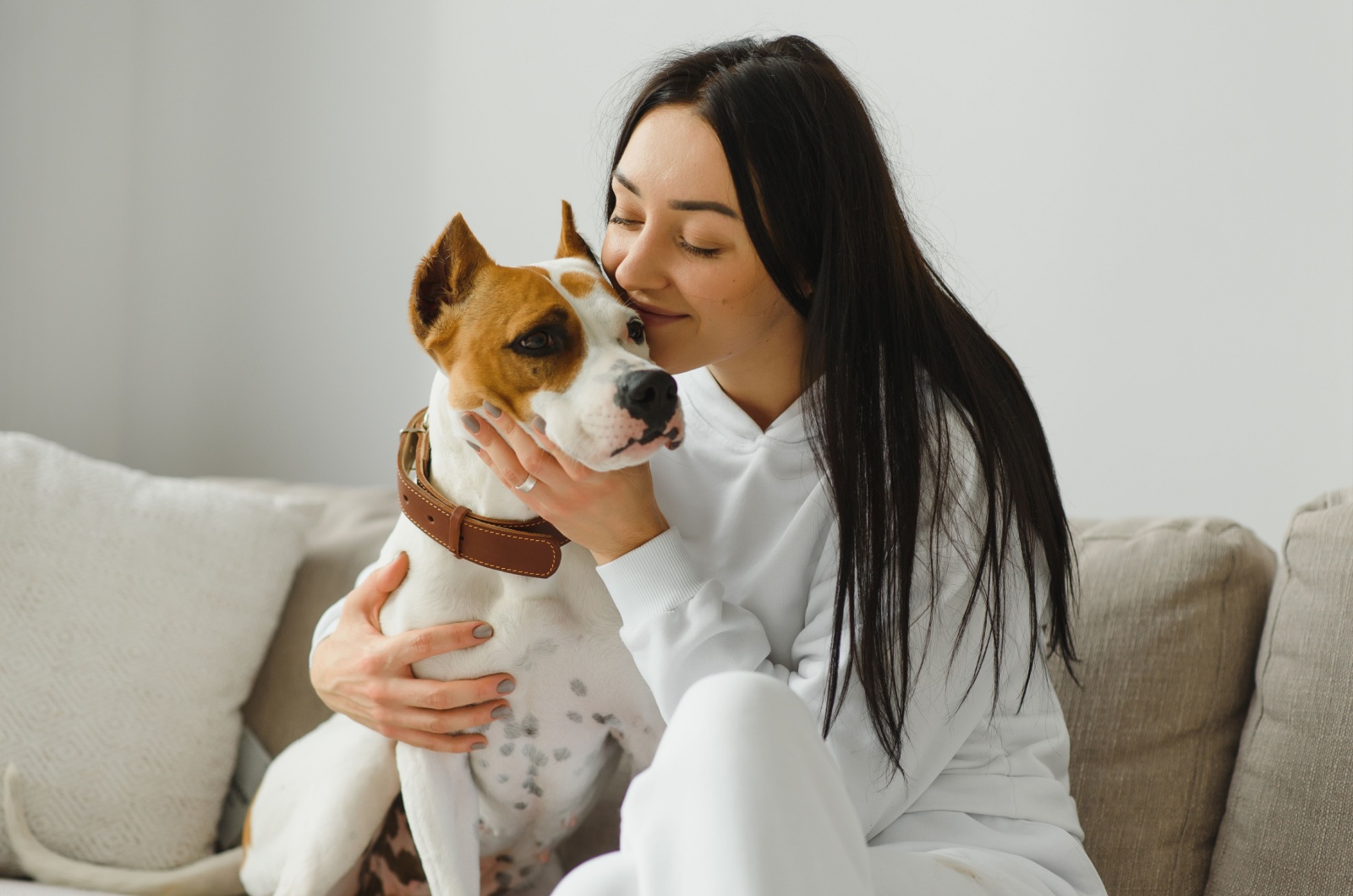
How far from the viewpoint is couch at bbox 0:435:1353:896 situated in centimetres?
129

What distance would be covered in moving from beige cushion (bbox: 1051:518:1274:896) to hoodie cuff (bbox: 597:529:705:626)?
67 cm

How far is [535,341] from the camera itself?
3.69 feet

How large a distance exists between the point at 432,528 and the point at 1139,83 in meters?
1.39

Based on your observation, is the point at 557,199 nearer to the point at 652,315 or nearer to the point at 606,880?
the point at 652,315

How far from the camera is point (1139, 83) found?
181cm

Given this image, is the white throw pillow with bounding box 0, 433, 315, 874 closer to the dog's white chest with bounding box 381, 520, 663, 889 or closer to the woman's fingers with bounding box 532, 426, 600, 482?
the dog's white chest with bounding box 381, 520, 663, 889

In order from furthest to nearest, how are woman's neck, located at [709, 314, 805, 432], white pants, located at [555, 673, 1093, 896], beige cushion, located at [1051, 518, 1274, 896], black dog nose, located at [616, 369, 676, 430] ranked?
beige cushion, located at [1051, 518, 1274, 896]
woman's neck, located at [709, 314, 805, 432]
black dog nose, located at [616, 369, 676, 430]
white pants, located at [555, 673, 1093, 896]

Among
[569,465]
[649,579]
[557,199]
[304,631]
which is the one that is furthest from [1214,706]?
[557,199]

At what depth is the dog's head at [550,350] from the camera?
1069 mm

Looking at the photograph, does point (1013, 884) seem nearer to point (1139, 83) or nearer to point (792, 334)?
point (792, 334)

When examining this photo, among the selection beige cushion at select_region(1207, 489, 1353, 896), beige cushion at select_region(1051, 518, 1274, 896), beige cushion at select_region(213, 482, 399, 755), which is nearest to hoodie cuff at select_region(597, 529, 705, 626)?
beige cushion at select_region(1051, 518, 1274, 896)

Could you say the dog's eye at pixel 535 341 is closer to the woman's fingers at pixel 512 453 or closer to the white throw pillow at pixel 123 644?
the woman's fingers at pixel 512 453

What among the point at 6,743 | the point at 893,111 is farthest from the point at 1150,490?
the point at 6,743

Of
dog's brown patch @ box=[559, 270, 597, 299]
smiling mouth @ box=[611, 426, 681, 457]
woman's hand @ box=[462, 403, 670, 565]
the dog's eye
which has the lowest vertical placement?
woman's hand @ box=[462, 403, 670, 565]
